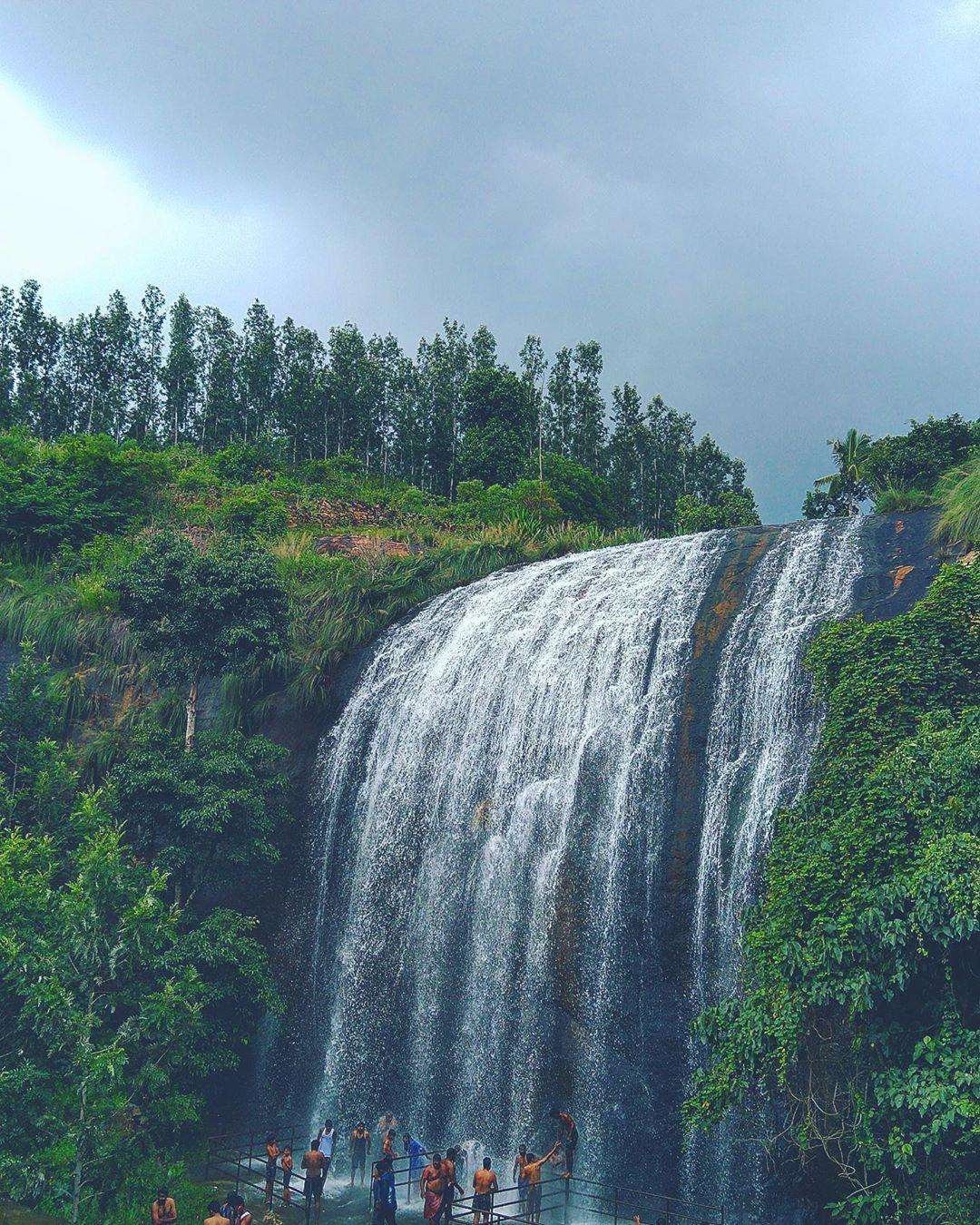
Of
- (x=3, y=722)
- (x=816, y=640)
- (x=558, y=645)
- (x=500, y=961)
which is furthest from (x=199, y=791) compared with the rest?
(x=816, y=640)

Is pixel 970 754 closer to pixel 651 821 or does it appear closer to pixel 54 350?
pixel 651 821

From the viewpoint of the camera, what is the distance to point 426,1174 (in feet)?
48.2

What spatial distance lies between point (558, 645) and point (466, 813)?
155 inches

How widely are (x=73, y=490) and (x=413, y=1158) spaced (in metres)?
26.8

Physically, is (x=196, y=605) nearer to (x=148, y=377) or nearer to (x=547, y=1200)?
(x=547, y=1200)

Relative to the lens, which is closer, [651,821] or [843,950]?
[843,950]

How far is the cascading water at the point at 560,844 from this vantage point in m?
16.1

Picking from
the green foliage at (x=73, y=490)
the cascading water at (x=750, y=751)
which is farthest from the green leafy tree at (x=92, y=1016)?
the green foliage at (x=73, y=490)

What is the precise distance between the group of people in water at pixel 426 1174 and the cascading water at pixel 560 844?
53 centimetres

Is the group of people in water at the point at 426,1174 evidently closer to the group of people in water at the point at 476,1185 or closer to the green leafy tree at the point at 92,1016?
the group of people in water at the point at 476,1185

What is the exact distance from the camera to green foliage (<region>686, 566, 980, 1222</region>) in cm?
1107

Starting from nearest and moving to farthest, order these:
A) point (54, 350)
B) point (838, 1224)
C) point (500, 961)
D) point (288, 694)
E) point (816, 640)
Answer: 1. point (838, 1224)
2. point (816, 640)
3. point (500, 961)
4. point (288, 694)
5. point (54, 350)

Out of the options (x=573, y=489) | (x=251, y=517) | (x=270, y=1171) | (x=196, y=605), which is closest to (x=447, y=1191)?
(x=270, y=1171)

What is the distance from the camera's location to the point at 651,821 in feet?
56.8
